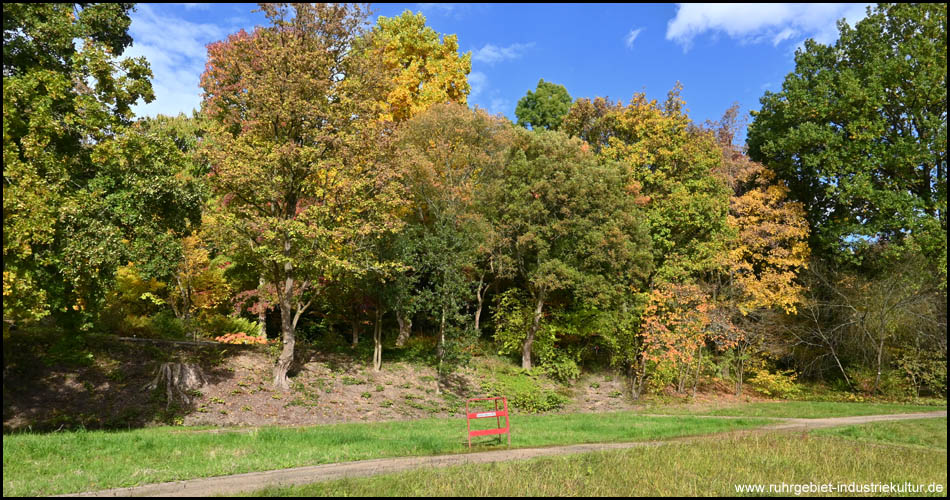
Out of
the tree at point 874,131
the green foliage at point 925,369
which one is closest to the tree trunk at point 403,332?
the tree at point 874,131

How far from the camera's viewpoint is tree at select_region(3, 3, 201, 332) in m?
11.0

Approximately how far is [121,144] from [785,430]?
18.3 meters

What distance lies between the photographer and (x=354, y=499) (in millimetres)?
6629

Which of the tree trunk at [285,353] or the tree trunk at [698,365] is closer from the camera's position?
the tree trunk at [285,353]

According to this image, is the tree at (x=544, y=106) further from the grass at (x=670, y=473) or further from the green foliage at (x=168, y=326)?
the grass at (x=670, y=473)

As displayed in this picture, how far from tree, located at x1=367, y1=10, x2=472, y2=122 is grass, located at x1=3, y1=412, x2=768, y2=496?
21503mm

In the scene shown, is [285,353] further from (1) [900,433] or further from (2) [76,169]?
(1) [900,433]

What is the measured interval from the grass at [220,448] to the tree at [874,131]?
16397mm

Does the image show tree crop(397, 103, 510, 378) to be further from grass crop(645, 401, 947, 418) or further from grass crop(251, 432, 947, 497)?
grass crop(251, 432, 947, 497)

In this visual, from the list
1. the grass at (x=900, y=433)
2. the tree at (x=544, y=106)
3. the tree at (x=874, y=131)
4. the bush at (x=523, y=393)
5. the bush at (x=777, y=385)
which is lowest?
the bush at (x=777, y=385)

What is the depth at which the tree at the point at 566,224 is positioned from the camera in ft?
78.5

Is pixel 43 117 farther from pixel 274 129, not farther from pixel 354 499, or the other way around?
pixel 354 499

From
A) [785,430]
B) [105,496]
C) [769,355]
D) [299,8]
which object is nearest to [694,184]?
[769,355]

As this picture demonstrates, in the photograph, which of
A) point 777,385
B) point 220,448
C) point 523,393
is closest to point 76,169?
point 220,448
